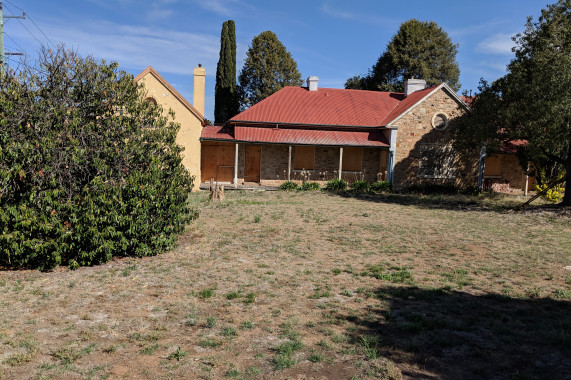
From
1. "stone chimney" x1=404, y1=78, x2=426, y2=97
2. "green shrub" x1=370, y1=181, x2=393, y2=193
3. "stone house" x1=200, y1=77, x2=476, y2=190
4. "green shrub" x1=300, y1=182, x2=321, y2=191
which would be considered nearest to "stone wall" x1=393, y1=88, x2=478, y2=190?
"stone house" x1=200, y1=77, x2=476, y2=190

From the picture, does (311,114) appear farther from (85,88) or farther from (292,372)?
(292,372)

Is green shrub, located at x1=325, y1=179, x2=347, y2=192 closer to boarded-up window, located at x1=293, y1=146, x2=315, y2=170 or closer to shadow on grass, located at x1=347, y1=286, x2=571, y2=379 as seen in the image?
boarded-up window, located at x1=293, y1=146, x2=315, y2=170

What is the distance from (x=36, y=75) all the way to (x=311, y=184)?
1636 centimetres

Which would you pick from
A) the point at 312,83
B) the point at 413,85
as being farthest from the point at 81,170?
the point at 413,85

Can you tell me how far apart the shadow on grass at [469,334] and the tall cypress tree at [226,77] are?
31.4 metres

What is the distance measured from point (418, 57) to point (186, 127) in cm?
2639

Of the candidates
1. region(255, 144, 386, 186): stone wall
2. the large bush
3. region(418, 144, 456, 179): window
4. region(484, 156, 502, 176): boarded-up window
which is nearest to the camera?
the large bush

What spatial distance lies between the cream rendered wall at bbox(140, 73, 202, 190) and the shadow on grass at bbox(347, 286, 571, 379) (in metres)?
15.8

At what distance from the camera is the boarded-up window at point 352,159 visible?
81.5ft

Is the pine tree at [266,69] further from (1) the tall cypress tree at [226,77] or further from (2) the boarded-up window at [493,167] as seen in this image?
(2) the boarded-up window at [493,167]

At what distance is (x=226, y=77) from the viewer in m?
35.8

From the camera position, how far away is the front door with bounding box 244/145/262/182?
80.7 feet

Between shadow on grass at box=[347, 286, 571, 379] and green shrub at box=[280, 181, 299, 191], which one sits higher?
green shrub at box=[280, 181, 299, 191]

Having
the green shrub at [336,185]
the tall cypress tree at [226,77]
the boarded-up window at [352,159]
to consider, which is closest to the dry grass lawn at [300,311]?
the green shrub at [336,185]
